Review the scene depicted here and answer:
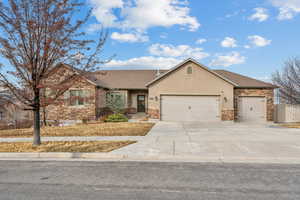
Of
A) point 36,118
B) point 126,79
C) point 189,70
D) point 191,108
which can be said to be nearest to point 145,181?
point 36,118

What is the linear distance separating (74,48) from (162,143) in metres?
5.51

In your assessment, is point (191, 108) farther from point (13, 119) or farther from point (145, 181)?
point (13, 119)

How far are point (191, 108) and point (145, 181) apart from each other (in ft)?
41.4

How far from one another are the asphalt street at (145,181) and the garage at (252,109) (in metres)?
12.2

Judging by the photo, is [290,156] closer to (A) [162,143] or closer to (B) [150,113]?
(A) [162,143]

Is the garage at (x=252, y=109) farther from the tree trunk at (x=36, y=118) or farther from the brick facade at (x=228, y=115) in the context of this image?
Answer: the tree trunk at (x=36, y=118)

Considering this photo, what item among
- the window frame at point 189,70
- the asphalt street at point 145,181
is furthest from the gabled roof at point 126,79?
the asphalt street at point 145,181

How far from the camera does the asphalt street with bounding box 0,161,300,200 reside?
3.60 m

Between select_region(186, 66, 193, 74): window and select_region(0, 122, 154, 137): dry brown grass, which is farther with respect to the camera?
select_region(186, 66, 193, 74): window

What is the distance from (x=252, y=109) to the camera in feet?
54.6

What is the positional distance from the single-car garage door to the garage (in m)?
2.58

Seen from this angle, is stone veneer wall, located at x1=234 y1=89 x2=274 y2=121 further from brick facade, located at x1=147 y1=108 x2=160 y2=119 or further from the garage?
brick facade, located at x1=147 y1=108 x2=160 y2=119

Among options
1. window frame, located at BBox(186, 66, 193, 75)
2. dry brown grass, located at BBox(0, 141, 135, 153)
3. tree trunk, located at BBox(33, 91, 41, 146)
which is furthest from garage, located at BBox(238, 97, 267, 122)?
tree trunk, located at BBox(33, 91, 41, 146)

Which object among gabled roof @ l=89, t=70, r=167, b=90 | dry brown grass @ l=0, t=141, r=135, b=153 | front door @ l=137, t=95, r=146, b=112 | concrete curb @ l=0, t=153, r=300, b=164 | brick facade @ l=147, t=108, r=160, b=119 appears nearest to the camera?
concrete curb @ l=0, t=153, r=300, b=164
